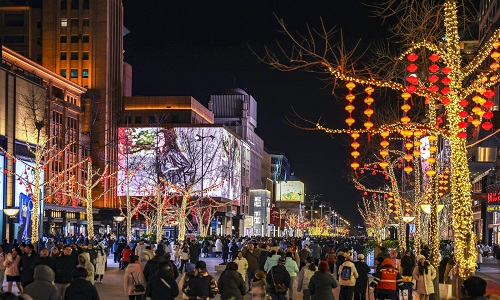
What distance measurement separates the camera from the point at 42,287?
38.8ft

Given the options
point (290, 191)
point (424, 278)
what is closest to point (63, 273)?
point (424, 278)

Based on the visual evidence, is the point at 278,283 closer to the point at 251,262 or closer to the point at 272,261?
the point at 272,261

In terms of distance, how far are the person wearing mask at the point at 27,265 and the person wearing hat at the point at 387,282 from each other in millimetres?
8279

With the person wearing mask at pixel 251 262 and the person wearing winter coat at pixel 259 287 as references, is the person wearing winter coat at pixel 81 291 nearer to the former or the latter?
the person wearing winter coat at pixel 259 287

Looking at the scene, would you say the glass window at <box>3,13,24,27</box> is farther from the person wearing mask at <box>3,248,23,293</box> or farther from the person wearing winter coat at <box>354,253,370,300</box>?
the person wearing winter coat at <box>354,253,370,300</box>

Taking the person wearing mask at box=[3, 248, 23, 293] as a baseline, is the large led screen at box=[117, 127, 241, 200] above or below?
above

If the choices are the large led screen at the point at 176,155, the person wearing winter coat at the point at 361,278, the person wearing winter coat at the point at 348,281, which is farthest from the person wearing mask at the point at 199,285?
the large led screen at the point at 176,155

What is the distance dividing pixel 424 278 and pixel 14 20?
351 feet

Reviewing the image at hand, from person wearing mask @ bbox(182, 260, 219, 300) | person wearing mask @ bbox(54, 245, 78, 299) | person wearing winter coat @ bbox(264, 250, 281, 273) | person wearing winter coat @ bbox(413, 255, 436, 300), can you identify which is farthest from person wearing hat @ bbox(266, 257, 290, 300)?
person wearing mask @ bbox(54, 245, 78, 299)

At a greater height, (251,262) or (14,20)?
(14,20)

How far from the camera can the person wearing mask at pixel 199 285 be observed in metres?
15.1

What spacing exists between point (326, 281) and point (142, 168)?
8917 cm

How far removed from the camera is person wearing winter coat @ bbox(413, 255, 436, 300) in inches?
816

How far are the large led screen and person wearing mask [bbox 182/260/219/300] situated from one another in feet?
284
